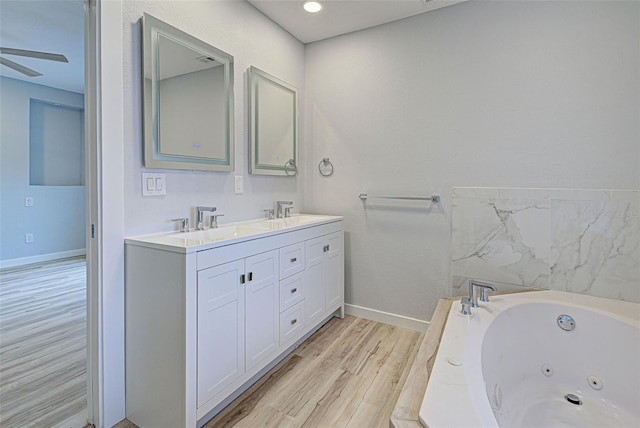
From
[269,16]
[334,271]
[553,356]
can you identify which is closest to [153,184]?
[334,271]

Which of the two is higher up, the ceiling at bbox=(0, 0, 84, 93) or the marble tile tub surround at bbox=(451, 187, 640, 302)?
the ceiling at bbox=(0, 0, 84, 93)

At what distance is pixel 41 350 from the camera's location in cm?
210

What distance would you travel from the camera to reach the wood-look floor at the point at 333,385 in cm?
154

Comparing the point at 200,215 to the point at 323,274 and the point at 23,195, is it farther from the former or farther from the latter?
the point at 23,195

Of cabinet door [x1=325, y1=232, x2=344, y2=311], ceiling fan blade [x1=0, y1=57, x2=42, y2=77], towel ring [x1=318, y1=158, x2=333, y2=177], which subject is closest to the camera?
cabinet door [x1=325, y1=232, x2=344, y2=311]

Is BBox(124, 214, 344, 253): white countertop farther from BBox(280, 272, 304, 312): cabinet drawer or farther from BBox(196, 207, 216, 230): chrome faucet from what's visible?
BBox(280, 272, 304, 312): cabinet drawer

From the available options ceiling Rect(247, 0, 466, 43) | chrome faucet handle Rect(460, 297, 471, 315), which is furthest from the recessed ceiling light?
chrome faucet handle Rect(460, 297, 471, 315)

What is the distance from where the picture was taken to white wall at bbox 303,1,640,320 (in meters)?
1.83

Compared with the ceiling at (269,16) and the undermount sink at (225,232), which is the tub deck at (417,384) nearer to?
the undermount sink at (225,232)

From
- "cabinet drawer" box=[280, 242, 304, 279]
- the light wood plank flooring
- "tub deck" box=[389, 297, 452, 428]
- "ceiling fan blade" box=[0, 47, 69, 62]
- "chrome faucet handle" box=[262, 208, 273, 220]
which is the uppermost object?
"ceiling fan blade" box=[0, 47, 69, 62]

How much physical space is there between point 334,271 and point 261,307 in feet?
2.89

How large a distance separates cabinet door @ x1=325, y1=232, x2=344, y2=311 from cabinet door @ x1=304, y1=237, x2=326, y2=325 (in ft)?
0.25

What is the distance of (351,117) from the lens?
2.65 meters

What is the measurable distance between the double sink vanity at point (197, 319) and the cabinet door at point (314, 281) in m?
0.30
